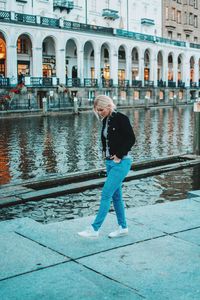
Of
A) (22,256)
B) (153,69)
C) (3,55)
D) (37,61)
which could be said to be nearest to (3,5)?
(3,55)

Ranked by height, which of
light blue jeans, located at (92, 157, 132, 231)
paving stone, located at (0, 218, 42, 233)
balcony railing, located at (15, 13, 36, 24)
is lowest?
paving stone, located at (0, 218, 42, 233)

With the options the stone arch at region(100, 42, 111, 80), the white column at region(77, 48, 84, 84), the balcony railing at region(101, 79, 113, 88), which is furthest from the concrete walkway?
the stone arch at region(100, 42, 111, 80)

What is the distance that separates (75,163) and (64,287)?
9651 mm

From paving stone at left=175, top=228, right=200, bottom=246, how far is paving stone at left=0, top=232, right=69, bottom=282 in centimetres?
173

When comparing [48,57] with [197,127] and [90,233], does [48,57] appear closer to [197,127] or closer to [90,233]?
[197,127]

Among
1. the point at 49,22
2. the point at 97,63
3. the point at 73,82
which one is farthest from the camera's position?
the point at 97,63

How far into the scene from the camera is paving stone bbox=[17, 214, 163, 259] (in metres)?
5.74

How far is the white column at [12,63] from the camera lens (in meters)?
46.2

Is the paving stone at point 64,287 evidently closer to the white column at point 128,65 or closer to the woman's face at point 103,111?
the woman's face at point 103,111

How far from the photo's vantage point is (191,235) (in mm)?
6312

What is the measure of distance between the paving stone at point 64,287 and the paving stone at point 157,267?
159 mm

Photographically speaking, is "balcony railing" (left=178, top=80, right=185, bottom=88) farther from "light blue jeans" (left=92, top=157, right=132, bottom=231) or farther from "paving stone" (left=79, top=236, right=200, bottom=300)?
"paving stone" (left=79, top=236, right=200, bottom=300)

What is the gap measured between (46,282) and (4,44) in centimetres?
4665

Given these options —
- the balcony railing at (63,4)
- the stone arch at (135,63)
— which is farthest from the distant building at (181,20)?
the balcony railing at (63,4)
